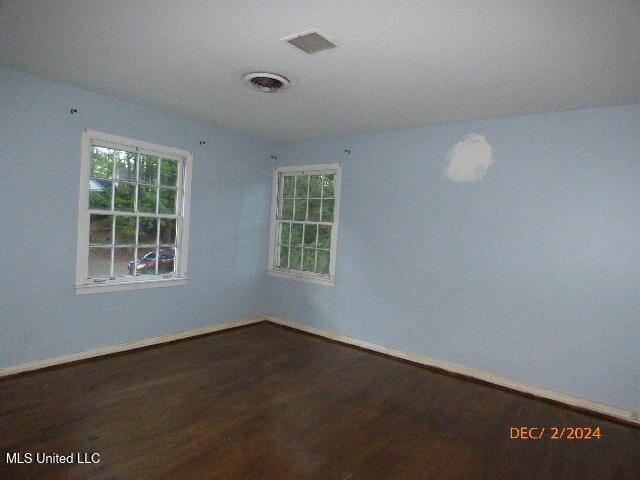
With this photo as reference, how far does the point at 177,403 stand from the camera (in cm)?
284

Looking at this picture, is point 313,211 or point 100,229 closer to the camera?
point 100,229

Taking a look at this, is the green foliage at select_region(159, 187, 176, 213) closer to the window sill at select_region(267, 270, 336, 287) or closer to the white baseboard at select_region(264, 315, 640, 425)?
the window sill at select_region(267, 270, 336, 287)

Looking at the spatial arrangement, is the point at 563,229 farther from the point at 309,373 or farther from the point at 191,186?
the point at 191,186

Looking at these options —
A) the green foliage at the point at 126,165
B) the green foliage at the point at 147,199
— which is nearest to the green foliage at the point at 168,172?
the green foliage at the point at 147,199

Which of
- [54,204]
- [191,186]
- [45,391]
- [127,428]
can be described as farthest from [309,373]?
[54,204]

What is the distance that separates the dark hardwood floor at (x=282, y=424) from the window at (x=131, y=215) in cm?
86

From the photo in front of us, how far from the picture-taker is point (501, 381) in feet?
11.5

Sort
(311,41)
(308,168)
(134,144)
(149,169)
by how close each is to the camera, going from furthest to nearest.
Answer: (308,168), (149,169), (134,144), (311,41)

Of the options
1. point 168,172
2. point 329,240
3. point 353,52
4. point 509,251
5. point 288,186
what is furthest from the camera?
point 288,186

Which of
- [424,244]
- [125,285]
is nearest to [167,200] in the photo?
[125,285]

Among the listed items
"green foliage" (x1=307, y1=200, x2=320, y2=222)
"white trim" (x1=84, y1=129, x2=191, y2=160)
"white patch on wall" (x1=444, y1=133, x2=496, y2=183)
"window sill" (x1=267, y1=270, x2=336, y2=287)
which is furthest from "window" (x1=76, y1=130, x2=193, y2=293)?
"white patch on wall" (x1=444, y1=133, x2=496, y2=183)

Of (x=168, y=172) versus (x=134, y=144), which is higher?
(x=134, y=144)

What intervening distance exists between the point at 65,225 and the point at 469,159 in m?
3.77

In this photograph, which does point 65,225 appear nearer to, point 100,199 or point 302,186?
point 100,199
